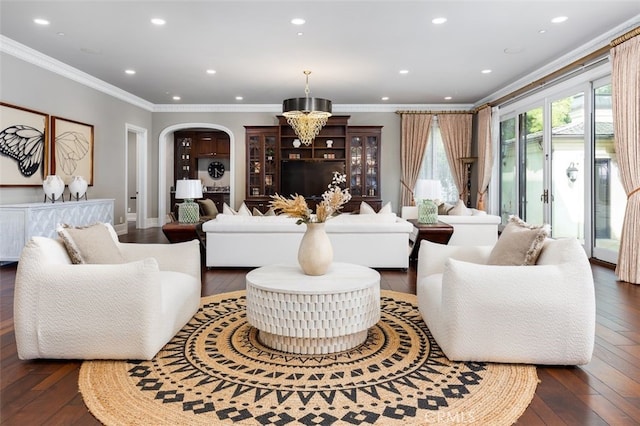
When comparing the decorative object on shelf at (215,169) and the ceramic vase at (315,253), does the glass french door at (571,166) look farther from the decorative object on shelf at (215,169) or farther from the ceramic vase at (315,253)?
the decorative object on shelf at (215,169)

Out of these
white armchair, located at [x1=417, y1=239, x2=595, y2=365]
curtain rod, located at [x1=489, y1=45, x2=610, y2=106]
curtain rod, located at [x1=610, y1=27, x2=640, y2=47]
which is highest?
curtain rod, located at [x1=489, y1=45, x2=610, y2=106]

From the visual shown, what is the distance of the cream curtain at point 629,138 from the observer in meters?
4.36

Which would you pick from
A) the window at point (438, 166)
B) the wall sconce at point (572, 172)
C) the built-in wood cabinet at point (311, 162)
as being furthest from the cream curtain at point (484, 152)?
the wall sconce at point (572, 172)

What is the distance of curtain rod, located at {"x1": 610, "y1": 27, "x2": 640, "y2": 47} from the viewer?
4346 mm

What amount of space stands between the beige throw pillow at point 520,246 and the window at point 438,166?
6.76 meters

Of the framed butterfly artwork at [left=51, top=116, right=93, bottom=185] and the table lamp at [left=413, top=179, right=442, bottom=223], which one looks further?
the framed butterfly artwork at [left=51, top=116, right=93, bottom=185]

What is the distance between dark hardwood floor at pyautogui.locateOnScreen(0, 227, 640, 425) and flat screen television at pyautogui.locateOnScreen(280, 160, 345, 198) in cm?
651

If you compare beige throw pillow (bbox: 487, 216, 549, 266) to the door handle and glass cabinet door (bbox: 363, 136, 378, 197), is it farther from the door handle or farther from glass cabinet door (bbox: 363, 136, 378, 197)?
glass cabinet door (bbox: 363, 136, 378, 197)

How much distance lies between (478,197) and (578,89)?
3.33m

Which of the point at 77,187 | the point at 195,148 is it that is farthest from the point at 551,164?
the point at 195,148

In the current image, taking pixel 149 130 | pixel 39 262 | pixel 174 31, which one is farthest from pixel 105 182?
pixel 39 262

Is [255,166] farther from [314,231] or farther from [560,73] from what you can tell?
[314,231]

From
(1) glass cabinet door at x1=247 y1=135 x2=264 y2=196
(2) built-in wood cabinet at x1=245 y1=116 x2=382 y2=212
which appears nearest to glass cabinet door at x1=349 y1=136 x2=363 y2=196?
(2) built-in wood cabinet at x1=245 y1=116 x2=382 y2=212

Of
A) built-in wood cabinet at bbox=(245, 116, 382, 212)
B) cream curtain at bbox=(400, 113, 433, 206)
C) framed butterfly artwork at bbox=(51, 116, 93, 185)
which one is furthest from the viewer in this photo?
cream curtain at bbox=(400, 113, 433, 206)
